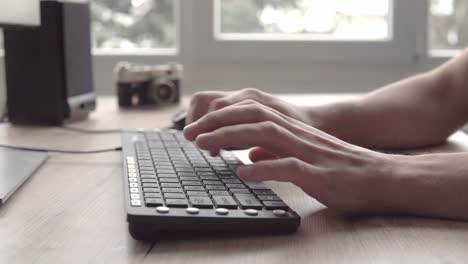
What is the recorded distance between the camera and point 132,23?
2166 mm

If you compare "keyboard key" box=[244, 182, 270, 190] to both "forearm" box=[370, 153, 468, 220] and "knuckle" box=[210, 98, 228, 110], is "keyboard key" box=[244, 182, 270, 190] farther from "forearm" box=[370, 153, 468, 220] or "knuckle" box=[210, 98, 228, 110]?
"knuckle" box=[210, 98, 228, 110]

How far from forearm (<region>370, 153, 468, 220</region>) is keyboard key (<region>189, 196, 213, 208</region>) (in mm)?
147

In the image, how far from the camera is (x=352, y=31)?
7.18 feet

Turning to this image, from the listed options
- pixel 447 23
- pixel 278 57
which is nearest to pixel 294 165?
pixel 278 57

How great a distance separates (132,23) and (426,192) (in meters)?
1.69

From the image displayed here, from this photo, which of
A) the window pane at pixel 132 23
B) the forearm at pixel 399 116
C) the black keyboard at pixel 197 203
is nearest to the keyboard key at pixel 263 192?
the black keyboard at pixel 197 203

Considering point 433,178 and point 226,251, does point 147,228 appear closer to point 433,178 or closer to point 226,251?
point 226,251

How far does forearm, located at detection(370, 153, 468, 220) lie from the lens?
0.59 metres

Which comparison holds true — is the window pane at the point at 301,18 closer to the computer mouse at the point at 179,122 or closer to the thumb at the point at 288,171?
the computer mouse at the point at 179,122

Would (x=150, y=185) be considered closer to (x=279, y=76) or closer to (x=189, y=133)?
(x=189, y=133)

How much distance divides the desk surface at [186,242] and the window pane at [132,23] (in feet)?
4.80

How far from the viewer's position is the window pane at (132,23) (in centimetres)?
216

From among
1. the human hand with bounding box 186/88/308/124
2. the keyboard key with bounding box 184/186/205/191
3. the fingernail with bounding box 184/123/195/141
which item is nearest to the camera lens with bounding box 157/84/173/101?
the human hand with bounding box 186/88/308/124

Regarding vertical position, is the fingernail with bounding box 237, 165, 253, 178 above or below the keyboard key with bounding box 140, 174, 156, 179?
above
